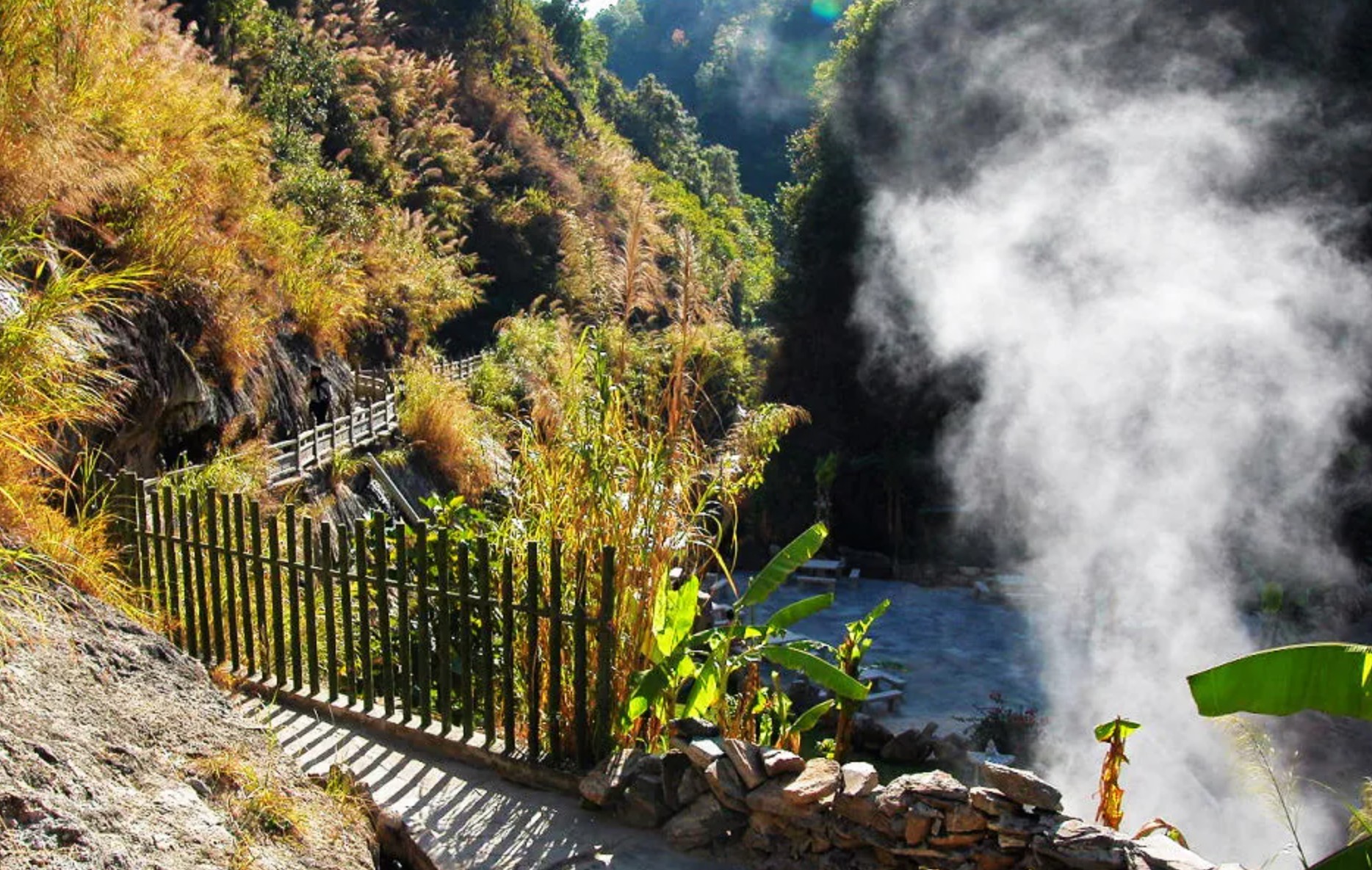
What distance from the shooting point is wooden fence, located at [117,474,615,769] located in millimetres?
4973

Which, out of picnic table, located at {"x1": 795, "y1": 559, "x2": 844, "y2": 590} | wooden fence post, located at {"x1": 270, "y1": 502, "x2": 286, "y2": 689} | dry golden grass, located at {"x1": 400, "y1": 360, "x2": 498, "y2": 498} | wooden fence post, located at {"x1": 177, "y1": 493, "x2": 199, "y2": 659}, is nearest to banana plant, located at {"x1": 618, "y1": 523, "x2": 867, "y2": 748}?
wooden fence post, located at {"x1": 270, "y1": 502, "x2": 286, "y2": 689}

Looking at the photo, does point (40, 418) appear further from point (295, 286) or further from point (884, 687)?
point (884, 687)

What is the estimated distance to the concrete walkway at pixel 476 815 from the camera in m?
4.34

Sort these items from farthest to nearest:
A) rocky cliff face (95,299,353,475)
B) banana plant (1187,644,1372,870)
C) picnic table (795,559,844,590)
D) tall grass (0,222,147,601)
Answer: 1. picnic table (795,559,844,590)
2. rocky cliff face (95,299,353,475)
3. tall grass (0,222,147,601)
4. banana plant (1187,644,1372,870)

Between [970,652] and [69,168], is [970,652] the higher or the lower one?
the higher one

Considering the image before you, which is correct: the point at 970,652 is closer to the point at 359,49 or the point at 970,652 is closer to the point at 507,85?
the point at 359,49

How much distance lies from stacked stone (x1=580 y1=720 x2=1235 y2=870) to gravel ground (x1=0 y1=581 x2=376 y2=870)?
3.89 ft

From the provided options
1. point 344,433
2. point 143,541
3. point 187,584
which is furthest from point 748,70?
point 187,584

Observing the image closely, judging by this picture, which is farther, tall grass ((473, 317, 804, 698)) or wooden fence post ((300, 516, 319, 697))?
wooden fence post ((300, 516, 319, 697))

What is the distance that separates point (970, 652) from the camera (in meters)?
15.5

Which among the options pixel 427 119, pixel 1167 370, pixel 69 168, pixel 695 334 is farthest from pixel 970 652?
pixel 427 119

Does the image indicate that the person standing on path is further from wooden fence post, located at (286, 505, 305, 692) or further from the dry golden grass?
wooden fence post, located at (286, 505, 305, 692)

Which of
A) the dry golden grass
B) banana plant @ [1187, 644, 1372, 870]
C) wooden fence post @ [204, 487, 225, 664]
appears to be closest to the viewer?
banana plant @ [1187, 644, 1372, 870]

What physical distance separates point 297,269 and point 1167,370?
444 inches
